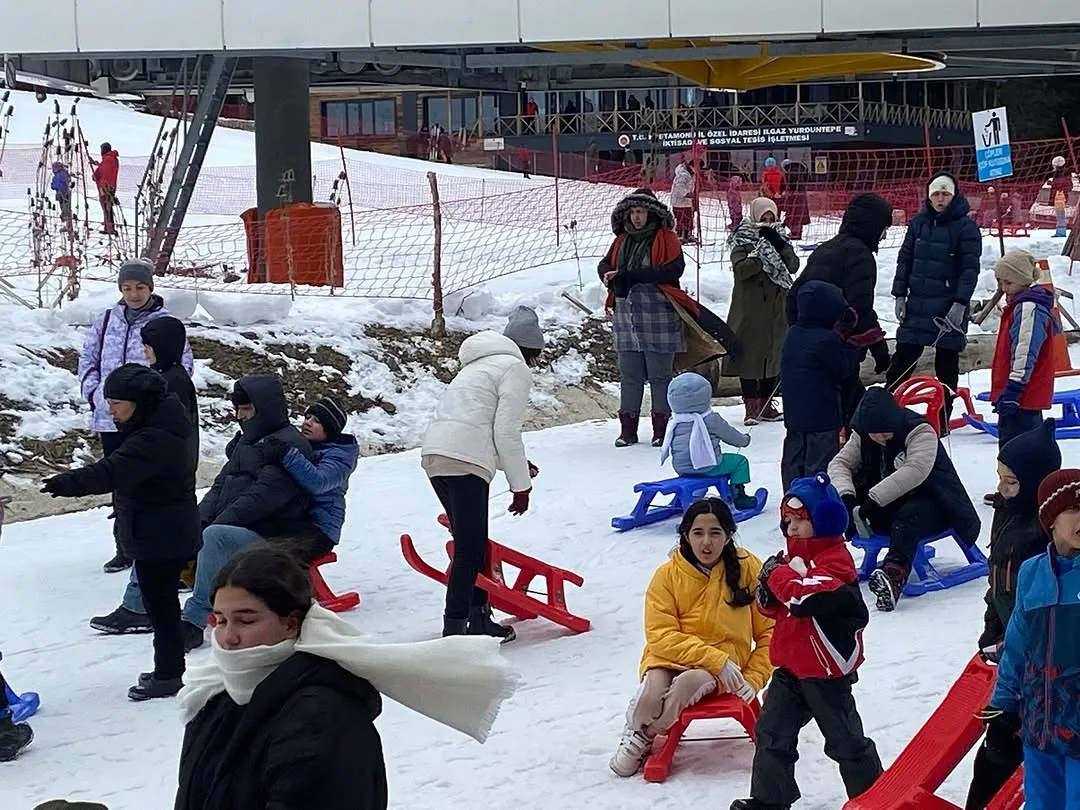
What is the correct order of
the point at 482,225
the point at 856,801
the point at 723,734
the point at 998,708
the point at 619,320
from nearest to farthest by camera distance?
the point at 998,708, the point at 856,801, the point at 723,734, the point at 619,320, the point at 482,225

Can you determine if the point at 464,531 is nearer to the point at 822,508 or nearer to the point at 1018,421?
the point at 822,508

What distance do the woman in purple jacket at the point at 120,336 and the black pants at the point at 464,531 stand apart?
1.83 m

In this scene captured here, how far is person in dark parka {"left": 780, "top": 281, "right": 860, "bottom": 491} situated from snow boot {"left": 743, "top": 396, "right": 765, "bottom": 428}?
3418mm

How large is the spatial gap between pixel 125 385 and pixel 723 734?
2.39m

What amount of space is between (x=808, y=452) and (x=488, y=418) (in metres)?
1.84

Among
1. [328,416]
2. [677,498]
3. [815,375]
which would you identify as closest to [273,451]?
[328,416]

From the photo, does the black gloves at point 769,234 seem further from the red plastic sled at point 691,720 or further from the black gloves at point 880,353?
the red plastic sled at point 691,720

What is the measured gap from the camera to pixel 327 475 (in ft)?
20.5

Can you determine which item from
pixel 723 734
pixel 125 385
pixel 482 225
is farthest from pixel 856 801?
pixel 482 225

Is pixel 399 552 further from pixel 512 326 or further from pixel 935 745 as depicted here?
pixel 935 745

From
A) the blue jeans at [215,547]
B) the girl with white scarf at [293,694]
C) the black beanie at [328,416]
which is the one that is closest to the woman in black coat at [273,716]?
the girl with white scarf at [293,694]

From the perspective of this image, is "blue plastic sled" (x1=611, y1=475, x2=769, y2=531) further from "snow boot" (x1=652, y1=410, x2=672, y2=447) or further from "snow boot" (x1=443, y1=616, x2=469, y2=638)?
"snow boot" (x1=443, y1=616, x2=469, y2=638)

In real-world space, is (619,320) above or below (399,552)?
above

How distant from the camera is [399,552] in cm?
780
